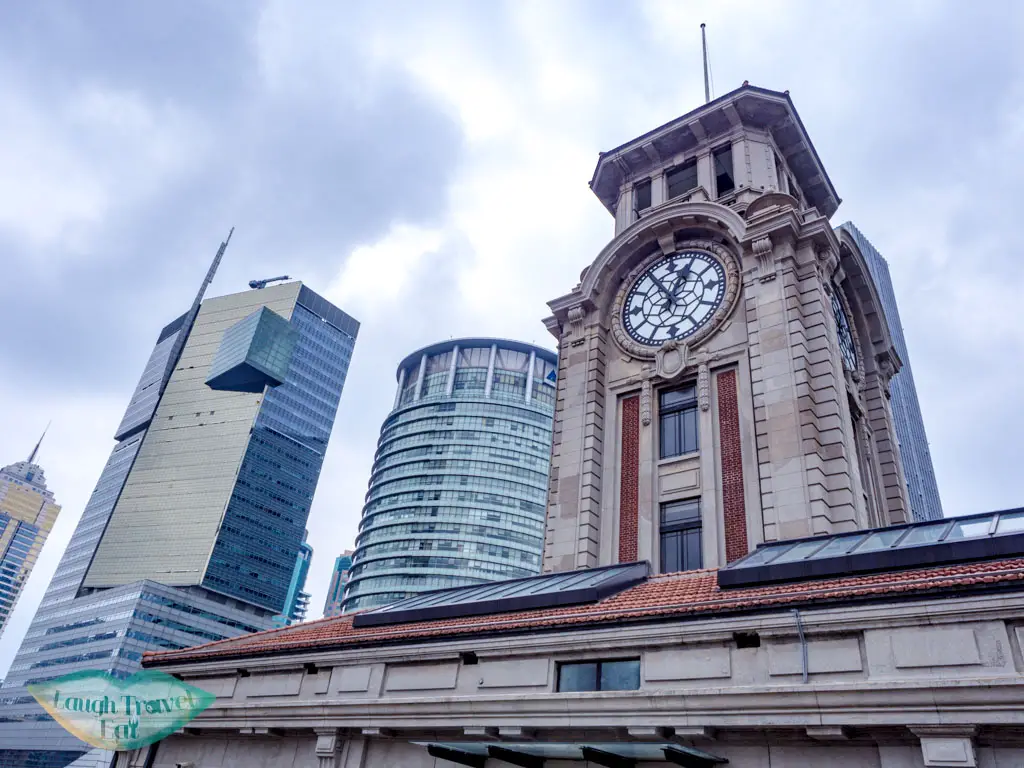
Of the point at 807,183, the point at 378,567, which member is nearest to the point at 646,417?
the point at 807,183

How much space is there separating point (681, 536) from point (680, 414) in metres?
5.14

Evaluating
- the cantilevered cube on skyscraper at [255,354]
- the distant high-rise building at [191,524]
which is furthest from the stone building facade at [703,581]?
the cantilevered cube on skyscraper at [255,354]

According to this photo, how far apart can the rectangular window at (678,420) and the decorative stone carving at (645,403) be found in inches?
22.8

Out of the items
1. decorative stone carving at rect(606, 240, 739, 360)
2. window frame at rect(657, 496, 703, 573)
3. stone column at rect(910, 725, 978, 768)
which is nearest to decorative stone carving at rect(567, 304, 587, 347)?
decorative stone carving at rect(606, 240, 739, 360)

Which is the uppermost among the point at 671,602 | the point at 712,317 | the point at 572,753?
the point at 712,317

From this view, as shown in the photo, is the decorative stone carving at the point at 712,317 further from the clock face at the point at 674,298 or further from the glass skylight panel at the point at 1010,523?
the glass skylight panel at the point at 1010,523

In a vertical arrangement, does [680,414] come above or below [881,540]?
above

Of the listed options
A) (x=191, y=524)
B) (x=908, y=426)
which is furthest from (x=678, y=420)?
(x=191, y=524)

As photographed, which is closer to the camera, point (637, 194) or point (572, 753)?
point (572, 753)

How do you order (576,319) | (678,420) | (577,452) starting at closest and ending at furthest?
(678,420) → (577,452) → (576,319)

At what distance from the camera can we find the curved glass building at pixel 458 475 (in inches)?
5650

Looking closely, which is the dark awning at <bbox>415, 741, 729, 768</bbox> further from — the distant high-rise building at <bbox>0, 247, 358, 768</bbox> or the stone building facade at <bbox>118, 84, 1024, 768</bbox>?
the distant high-rise building at <bbox>0, 247, 358, 768</bbox>

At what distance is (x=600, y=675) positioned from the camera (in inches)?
→ 565

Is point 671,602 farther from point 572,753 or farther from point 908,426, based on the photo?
point 908,426
